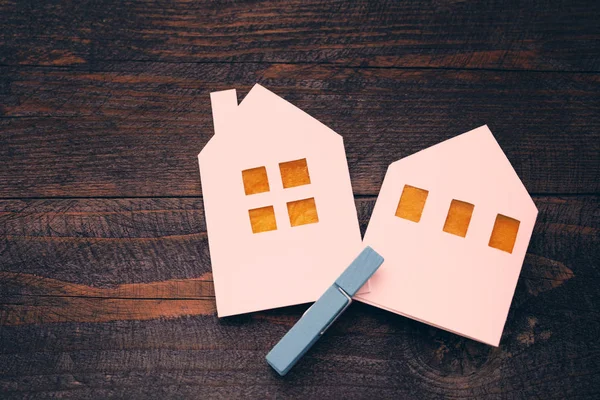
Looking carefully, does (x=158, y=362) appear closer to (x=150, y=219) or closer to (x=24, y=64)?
(x=150, y=219)

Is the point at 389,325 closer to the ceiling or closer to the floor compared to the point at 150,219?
closer to the floor

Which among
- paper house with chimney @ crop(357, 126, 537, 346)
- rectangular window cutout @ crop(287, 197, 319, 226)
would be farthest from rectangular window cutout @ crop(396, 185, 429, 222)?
rectangular window cutout @ crop(287, 197, 319, 226)

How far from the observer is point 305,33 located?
26.8 inches

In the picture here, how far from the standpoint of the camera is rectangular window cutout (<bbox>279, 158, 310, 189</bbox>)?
0.64m

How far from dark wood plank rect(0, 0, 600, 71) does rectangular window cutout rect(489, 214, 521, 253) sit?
21 cm

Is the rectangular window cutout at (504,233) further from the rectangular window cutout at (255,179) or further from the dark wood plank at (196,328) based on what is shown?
the rectangular window cutout at (255,179)

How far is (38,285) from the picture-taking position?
0.65 metres

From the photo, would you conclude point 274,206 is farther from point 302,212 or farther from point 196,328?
point 196,328

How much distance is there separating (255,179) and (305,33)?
21 centimetres

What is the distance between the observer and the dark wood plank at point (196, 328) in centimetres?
63

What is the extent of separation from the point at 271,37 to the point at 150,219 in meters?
0.29

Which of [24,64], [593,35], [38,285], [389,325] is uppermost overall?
[24,64]

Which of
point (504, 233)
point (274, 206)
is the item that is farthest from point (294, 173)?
point (504, 233)

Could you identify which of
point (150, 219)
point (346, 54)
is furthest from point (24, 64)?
point (346, 54)
